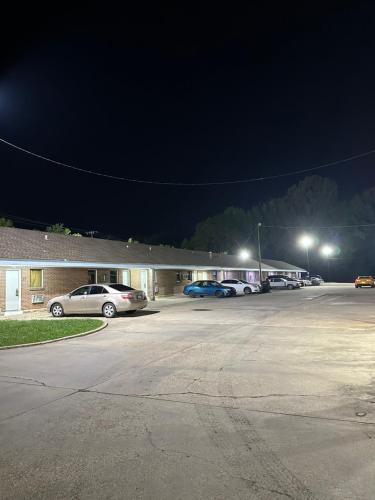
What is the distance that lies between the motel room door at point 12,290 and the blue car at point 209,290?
52.8 feet

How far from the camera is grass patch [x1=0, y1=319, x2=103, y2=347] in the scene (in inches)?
461

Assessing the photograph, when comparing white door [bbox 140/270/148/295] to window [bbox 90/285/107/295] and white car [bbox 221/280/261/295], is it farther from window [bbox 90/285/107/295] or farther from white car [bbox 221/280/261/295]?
window [bbox 90/285/107/295]

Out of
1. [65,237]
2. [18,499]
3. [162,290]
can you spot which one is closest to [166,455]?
[18,499]

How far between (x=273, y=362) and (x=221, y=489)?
199 inches

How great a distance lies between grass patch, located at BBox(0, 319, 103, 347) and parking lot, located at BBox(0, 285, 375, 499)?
1.66 meters

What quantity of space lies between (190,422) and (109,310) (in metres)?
13.3

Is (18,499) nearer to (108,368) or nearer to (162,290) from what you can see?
(108,368)

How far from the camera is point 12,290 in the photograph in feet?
70.0

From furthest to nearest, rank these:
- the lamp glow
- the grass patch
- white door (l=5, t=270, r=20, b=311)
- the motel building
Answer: the lamp glow < the motel building < white door (l=5, t=270, r=20, b=311) < the grass patch

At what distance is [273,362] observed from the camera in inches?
324

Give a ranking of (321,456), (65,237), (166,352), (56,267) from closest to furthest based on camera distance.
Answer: (321,456)
(166,352)
(56,267)
(65,237)

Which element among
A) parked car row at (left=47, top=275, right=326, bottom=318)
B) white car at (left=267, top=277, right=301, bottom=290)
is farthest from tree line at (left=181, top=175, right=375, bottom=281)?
parked car row at (left=47, top=275, right=326, bottom=318)

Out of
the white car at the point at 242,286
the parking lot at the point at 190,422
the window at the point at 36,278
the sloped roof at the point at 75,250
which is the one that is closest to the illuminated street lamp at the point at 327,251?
the sloped roof at the point at 75,250

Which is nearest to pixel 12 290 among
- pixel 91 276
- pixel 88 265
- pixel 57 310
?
pixel 57 310
